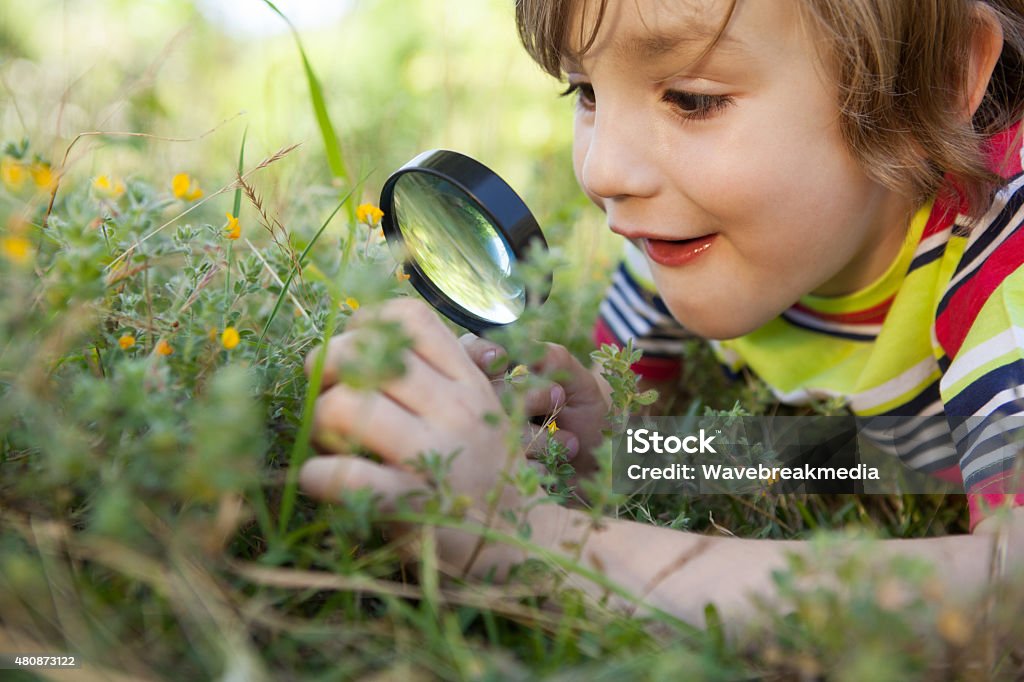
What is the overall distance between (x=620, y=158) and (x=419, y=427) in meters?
0.79

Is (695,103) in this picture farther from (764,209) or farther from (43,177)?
(43,177)

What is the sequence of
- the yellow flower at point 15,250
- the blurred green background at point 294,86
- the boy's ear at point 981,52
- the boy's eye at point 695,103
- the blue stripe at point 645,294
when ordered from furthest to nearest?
the blurred green background at point 294,86 → the blue stripe at point 645,294 → the boy's ear at point 981,52 → the boy's eye at point 695,103 → the yellow flower at point 15,250

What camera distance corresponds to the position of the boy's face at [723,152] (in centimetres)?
180

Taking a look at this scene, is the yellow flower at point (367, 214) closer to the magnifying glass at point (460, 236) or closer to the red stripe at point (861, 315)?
the magnifying glass at point (460, 236)

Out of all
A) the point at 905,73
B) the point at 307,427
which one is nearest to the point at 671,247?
the point at 905,73

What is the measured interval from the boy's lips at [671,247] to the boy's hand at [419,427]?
2.32 ft

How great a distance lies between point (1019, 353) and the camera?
5.56 ft

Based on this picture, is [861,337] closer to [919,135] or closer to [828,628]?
[919,135]

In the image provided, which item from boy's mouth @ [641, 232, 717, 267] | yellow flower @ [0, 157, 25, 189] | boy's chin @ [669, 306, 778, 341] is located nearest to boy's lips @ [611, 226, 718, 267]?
boy's mouth @ [641, 232, 717, 267]

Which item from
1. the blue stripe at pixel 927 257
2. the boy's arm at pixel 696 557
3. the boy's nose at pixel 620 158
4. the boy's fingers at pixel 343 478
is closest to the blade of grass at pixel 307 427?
the boy's fingers at pixel 343 478

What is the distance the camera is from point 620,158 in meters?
1.91

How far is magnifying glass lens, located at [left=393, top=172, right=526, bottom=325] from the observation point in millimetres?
1764

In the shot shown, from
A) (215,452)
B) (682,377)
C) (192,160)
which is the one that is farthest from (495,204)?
(192,160)

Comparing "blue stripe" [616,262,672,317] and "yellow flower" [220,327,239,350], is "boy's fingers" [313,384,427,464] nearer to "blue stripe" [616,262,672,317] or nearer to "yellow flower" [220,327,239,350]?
"yellow flower" [220,327,239,350]
